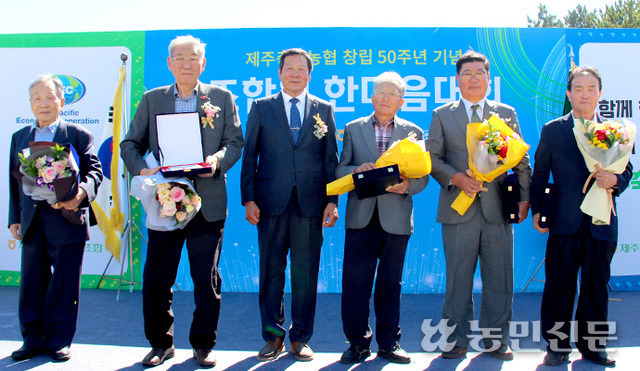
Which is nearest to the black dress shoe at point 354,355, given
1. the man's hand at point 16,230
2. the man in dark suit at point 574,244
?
the man in dark suit at point 574,244

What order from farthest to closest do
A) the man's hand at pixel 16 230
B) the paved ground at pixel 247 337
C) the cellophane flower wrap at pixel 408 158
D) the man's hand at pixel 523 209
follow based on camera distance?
the man's hand at pixel 16 230
the man's hand at pixel 523 209
the paved ground at pixel 247 337
the cellophane flower wrap at pixel 408 158

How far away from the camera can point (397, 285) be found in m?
3.14

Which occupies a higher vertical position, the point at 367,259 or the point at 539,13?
the point at 539,13

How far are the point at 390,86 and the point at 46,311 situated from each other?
2.57 m

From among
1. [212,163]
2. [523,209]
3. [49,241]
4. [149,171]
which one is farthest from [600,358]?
[49,241]

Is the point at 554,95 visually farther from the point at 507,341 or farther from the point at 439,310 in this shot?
the point at 507,341

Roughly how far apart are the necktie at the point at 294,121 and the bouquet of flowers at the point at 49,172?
54.1 inches

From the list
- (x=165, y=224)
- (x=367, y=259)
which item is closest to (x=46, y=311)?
(x=165, y=224)

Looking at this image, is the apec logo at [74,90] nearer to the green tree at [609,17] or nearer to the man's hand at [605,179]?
the man's hand at [605,179]

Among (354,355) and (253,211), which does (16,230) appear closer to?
(253,211)

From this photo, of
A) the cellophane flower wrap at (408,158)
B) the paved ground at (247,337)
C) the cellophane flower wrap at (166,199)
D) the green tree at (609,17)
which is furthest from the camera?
the green tree at (609,17)

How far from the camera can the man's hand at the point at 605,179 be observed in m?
3.00

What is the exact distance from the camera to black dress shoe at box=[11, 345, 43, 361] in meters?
3.09

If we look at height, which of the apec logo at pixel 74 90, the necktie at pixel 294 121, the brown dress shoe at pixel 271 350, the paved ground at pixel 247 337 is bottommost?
the paved ground at pixel 247 337
